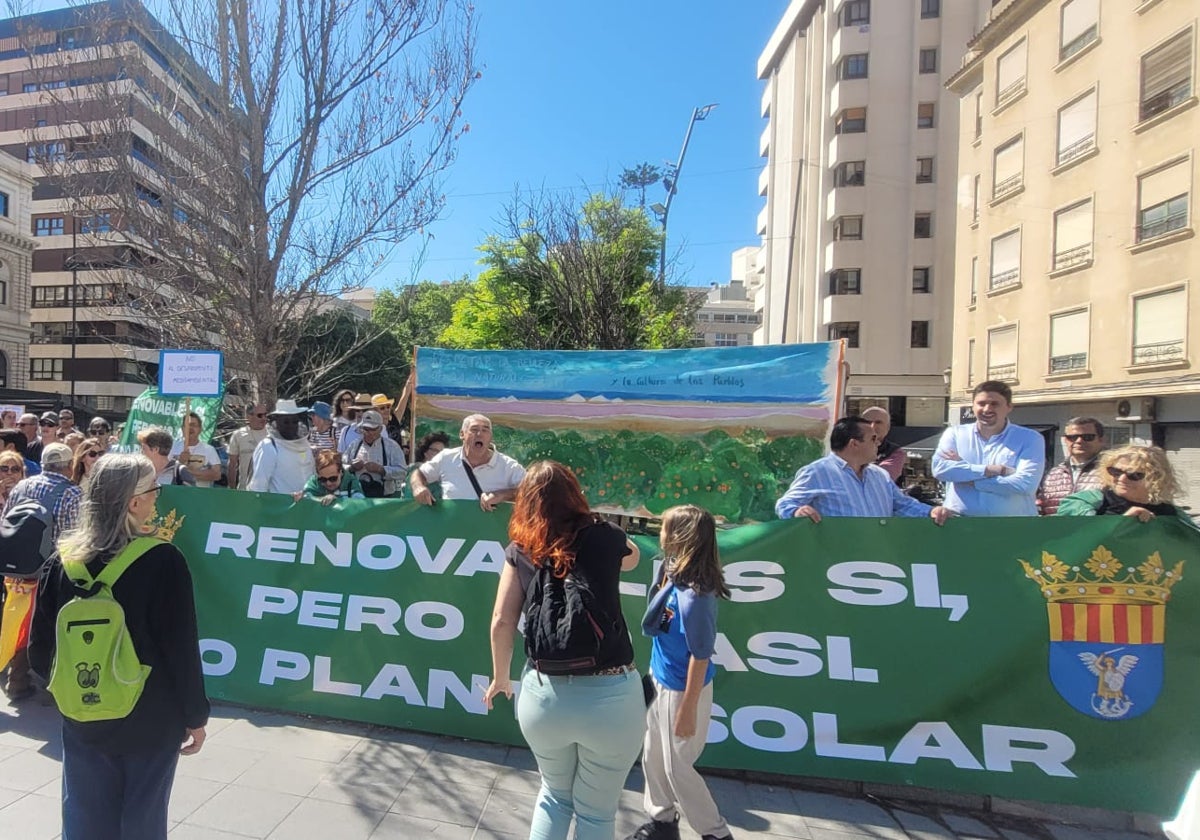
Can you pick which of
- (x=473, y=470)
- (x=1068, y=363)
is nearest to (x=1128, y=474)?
(x=473, y=470)

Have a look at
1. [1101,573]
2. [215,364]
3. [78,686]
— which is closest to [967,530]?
[1101,573]

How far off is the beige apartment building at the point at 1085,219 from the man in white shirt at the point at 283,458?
18823 mm

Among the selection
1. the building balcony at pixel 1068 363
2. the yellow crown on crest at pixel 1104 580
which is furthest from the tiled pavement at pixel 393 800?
the building balcony at pixel 1068 363

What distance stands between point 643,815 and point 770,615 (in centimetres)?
110

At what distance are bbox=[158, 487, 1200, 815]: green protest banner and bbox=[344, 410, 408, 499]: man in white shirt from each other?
79.7 inches

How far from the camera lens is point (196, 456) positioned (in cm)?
627

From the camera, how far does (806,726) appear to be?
336 centimetres

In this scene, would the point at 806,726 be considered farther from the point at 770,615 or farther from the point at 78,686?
the point at 78,686

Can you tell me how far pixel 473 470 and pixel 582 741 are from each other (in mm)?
2270

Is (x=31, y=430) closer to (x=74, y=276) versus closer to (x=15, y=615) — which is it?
(x=15, y=615)

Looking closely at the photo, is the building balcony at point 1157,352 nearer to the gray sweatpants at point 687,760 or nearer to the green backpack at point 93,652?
the gray sweatpants at point 687,760

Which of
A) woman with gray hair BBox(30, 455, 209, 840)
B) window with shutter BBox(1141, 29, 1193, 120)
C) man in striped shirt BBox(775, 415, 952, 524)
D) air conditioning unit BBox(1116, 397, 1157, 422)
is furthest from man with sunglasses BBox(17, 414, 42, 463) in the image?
window with shutter BBox(1141, 29, 1193, 120)

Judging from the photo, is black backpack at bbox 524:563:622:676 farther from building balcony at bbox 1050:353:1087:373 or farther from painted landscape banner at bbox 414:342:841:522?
building balcony at bbox 1050:353:1087:373

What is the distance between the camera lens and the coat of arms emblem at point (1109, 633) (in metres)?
3.10
